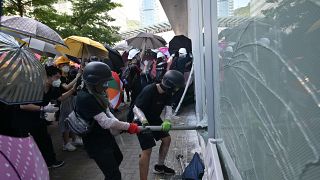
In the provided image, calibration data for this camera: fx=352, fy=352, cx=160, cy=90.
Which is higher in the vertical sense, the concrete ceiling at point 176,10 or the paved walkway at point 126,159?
the concrete ceiling at point 176,10

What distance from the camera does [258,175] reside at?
5.79 ft

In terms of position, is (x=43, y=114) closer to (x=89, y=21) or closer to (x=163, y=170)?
(x=163, y=170)

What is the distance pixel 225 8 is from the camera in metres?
2.88

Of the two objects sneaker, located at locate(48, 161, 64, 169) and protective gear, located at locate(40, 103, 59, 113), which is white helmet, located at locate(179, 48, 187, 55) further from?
protective gear, located at locate(40, 103, 59, 113)

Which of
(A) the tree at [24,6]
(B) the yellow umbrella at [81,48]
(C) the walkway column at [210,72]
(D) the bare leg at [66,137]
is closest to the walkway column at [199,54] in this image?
(C) the walkway column at [210,72]

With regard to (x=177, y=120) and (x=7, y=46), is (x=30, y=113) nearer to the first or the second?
(x=7, y=46)

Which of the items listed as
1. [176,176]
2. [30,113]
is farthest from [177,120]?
[30,113]

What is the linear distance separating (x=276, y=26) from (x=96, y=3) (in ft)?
60.4

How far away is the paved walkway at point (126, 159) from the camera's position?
5.55 metres

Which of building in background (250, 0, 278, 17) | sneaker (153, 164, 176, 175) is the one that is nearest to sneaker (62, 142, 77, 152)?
sneaker (153, 164, 176, 175)

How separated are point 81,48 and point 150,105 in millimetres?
2563

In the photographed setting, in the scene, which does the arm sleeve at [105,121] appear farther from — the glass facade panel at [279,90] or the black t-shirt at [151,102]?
the glass facade panel at [279,90]

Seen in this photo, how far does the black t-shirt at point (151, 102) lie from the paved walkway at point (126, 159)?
1093 mm

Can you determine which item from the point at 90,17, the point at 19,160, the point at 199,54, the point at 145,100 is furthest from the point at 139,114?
the point at 90,17
